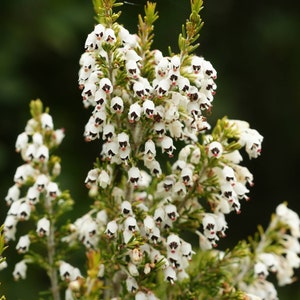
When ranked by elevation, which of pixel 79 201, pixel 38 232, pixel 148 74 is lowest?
pixel 38 232

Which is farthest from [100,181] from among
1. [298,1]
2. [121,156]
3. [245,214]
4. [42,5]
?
[298,1]

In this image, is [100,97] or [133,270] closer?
[100,97]

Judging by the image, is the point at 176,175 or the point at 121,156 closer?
the point at 121,156

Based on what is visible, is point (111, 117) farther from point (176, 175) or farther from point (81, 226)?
point (81, 226)

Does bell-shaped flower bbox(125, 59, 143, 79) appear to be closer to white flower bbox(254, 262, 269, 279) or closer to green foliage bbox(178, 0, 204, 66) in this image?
green foliage bbox(178, 0, 204, 66)

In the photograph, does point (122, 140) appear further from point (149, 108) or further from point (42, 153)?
point (42, 153)

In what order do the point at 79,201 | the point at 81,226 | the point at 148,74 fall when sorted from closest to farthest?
the point at 148,74, the point at 81,226, the point at 79,201

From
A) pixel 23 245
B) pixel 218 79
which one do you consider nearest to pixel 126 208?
pixel 23 245
